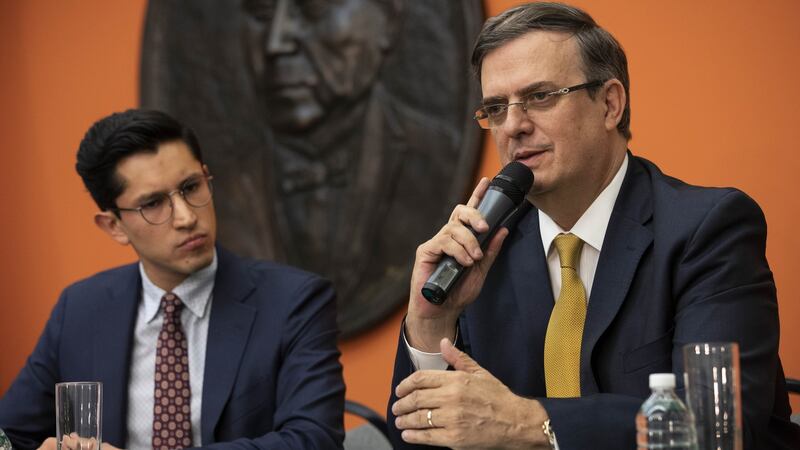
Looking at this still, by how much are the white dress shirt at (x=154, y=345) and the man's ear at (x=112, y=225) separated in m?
0.12

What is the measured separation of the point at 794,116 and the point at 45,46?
311 centimetres

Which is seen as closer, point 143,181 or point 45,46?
point 143,181

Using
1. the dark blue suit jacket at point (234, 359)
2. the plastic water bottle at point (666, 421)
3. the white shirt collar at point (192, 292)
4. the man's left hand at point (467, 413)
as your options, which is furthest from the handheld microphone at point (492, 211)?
the white shirt collar at point (192, 292)

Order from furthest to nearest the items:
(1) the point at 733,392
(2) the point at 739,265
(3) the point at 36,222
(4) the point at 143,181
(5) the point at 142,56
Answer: (3) the point at 36,222, (5) the point at 142,56, (4) the point at 143,181, (2) the point at 739,265, (1) the point at 733,392

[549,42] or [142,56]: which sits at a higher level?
[142,56]

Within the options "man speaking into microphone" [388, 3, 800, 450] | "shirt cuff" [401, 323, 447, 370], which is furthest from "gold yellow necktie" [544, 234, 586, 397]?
"shirt cuff" [401, 323, 447, 370]

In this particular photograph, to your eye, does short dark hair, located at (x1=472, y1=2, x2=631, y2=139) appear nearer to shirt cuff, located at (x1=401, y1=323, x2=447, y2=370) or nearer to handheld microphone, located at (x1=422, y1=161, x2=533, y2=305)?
handheld microphone, located at (x1=422, y1=161, x2=533, y2=305)

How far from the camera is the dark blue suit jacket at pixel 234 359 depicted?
2.60m

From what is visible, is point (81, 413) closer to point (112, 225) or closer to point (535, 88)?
point (535, 88)

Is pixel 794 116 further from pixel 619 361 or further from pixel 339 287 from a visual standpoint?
pixel 339 287

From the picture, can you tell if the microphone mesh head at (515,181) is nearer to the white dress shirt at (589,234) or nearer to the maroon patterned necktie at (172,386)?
the white dress shirt at (589,234)

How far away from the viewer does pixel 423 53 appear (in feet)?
11.5

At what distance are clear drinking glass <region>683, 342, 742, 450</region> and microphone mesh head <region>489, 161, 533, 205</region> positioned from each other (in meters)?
0.62

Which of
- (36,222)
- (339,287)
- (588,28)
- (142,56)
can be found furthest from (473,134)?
(36,222)
